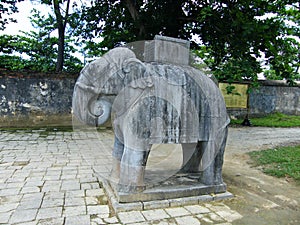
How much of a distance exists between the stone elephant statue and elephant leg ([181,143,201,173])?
0.54 meters

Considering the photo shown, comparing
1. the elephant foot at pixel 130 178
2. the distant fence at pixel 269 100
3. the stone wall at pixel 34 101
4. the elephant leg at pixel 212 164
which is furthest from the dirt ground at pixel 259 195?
the distant fence at pixel 269 100

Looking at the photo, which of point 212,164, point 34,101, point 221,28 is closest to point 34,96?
point 34,101

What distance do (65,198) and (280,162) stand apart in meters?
4.33

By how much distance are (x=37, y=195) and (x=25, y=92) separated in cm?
752

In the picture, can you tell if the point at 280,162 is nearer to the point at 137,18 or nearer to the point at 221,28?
the point at 221,28

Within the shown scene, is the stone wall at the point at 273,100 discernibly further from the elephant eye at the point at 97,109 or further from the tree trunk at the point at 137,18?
the elephant eye at the point at 97,109

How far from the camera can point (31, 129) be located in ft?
30.6

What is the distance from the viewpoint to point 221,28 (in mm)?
8602

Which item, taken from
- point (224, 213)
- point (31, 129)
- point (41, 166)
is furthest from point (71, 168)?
point (31, 129)

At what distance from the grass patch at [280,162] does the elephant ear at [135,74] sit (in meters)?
3.13

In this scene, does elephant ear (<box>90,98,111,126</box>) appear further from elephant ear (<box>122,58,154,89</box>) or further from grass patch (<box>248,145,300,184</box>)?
grass patch (<box>248,145,300,184</box>)

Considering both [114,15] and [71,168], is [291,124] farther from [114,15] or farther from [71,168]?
[71,168]

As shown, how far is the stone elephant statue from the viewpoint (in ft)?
8.77

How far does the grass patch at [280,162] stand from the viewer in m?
4.43
